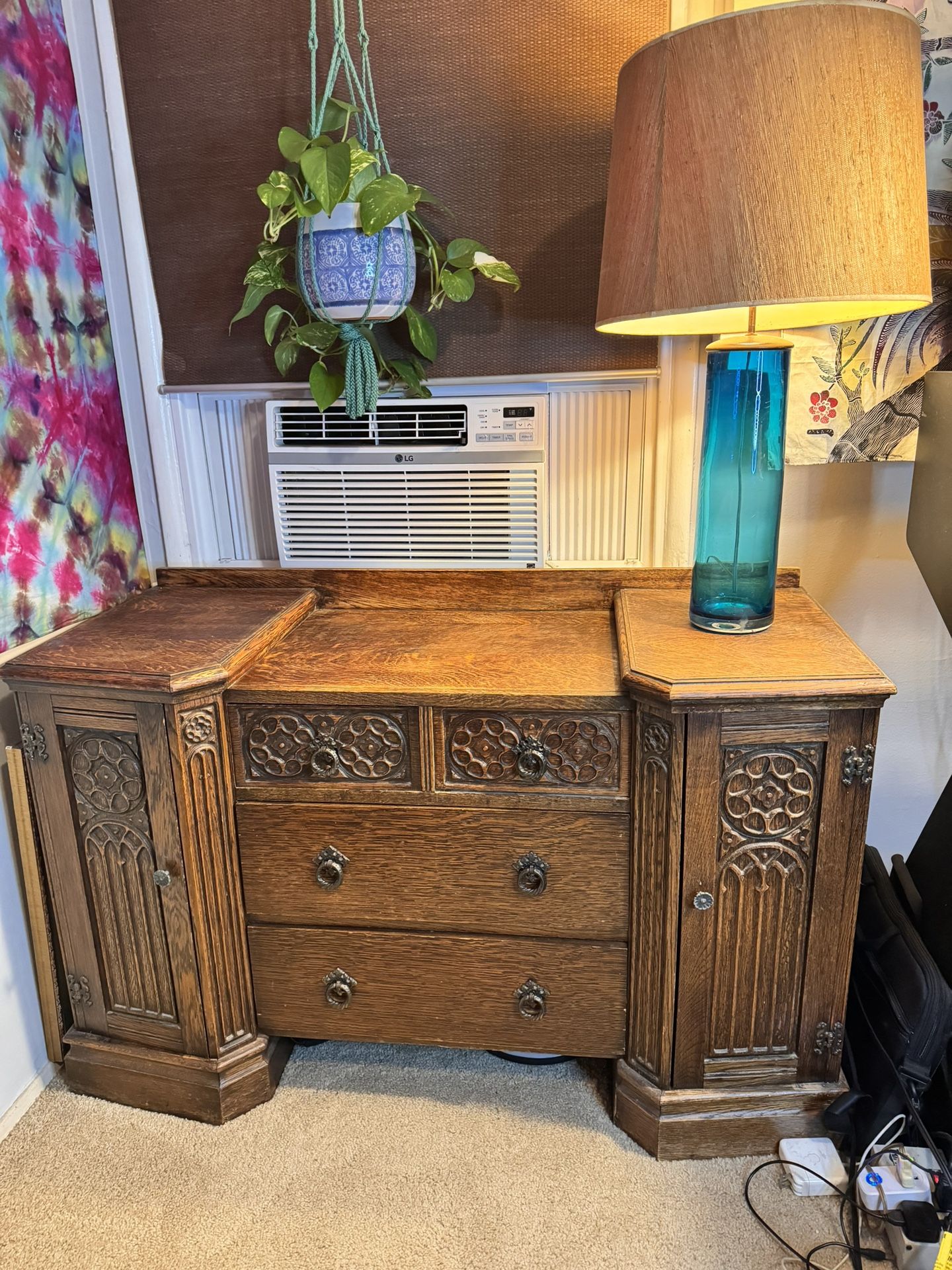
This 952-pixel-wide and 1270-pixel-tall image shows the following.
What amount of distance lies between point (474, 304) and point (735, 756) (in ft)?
3.09

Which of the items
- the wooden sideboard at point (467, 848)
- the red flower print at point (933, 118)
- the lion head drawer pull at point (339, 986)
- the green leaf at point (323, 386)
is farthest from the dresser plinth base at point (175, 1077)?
the red flower print at point (933, 118)

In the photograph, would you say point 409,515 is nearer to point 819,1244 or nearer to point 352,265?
point 352,265

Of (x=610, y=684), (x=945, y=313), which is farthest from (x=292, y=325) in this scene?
(x=945, y=313)

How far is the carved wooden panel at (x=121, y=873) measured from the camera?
143cm

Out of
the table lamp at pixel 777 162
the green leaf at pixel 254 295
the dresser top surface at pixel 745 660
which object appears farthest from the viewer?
the green leaf at pixel 254 295

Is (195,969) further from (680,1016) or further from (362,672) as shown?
(680,1016)

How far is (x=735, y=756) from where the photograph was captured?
1294 mm

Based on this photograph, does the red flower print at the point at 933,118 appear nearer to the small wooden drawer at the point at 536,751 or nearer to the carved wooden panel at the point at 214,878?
the small wooden drawer at the point at 536,751

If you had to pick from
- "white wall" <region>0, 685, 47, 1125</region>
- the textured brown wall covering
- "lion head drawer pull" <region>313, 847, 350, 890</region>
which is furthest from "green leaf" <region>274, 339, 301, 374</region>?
"lion head drawer pull" <region>313, 847, 350, 890</region>

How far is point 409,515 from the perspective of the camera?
1.74 m

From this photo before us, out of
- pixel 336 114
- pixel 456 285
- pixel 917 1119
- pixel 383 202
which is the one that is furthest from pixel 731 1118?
pixel 336 114

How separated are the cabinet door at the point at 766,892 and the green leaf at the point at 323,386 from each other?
0.87m

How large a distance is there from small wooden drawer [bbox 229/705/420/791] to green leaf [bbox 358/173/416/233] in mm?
766

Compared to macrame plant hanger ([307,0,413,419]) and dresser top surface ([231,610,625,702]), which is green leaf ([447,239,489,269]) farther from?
dresser top surface ([231,610,625,702])
